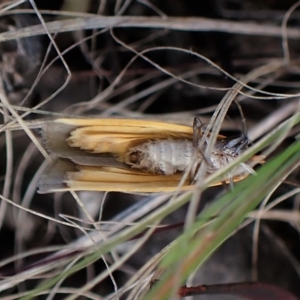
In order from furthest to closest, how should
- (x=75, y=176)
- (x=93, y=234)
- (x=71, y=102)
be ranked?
(x=71, y=102)
(x=93, y=234)
(x=75, y=176)

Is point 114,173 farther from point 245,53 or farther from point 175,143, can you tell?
point 245,53

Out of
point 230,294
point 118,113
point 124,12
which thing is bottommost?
point 230,294

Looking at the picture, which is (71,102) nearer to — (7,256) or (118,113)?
(118,113)

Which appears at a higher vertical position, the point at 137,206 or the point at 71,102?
the point at 71,102

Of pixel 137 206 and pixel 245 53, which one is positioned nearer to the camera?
pixel 137 206

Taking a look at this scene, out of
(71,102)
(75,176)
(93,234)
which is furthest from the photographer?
(71,102)

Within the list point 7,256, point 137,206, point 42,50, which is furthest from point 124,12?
point 7,256
